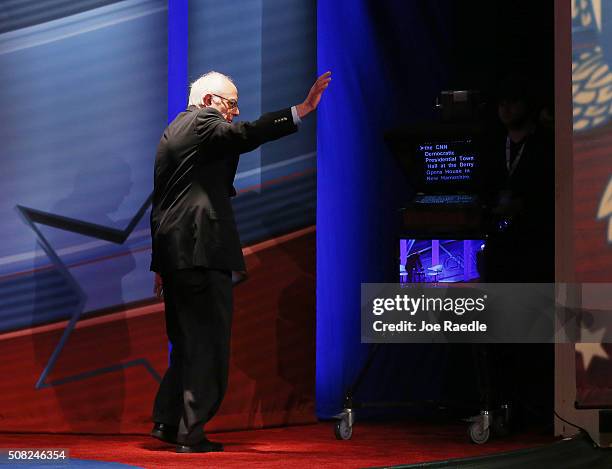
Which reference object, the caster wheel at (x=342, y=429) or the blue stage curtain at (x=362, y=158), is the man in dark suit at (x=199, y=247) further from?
the blue stage curtain at (x=362, y=158)

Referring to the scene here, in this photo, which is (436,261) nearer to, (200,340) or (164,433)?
(200,340)

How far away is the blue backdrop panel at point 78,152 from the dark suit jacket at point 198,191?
59 cm

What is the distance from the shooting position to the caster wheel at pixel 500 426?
434cm

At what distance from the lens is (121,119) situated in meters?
4.65

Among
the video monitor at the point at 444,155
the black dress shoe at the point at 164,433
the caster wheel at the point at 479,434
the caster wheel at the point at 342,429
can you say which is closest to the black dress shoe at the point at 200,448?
the black dress shoe at the point at 164,433

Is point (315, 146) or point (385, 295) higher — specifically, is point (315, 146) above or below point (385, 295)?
above

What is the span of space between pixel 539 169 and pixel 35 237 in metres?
2.27

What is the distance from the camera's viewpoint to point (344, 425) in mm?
4371

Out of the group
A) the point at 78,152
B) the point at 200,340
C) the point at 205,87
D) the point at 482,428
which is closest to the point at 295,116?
the point at 205,87

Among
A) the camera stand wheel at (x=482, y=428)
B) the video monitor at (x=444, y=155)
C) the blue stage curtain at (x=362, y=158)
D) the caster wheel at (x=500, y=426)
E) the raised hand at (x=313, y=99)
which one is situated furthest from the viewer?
the blue stage curtain at (x=362, y=158)

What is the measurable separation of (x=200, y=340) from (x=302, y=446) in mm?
632

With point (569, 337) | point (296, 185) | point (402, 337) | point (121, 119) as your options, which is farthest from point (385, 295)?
point (121, 119)

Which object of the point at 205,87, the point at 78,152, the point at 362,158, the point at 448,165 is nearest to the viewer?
the point at 205,87

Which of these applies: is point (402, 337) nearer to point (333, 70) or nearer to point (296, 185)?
point (296, 185)
